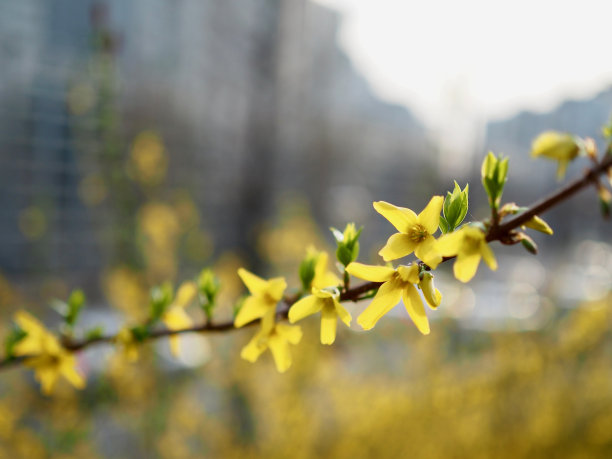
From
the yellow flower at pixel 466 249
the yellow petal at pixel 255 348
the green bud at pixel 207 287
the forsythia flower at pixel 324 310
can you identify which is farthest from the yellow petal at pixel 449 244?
the green bud at pixel 207 287

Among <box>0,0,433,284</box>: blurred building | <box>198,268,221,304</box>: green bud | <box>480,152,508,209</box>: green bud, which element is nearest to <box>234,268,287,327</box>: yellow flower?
<box>198,268,221,304</box>: green bud

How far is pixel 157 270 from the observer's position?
7.88 feet

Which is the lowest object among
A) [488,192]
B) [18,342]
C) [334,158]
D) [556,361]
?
[334,158]

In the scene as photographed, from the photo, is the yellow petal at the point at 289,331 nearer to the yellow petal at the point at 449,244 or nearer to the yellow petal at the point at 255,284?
the yellow petal at the point at 255,284

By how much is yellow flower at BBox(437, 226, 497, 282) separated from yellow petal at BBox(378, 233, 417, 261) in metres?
0.06

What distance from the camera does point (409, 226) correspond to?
41 cm

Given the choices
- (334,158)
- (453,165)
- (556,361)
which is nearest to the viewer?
(556,361)

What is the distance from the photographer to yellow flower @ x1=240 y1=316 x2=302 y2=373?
0.46 metres

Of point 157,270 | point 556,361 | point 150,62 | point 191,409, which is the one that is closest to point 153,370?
point 191,409

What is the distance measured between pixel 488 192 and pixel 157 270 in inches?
87.4

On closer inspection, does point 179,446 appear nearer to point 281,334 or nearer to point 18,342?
point 18,342

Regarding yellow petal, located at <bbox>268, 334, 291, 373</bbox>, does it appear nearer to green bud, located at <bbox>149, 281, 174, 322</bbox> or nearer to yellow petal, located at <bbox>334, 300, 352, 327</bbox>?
yellow petal, located at <bbox>334, 300, 352, 327</bbox>

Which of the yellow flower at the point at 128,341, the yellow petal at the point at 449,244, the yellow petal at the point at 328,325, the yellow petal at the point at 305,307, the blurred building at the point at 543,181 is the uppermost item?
the yellow petal at the point at 449,244

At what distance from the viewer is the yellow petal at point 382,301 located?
0.38 metres
